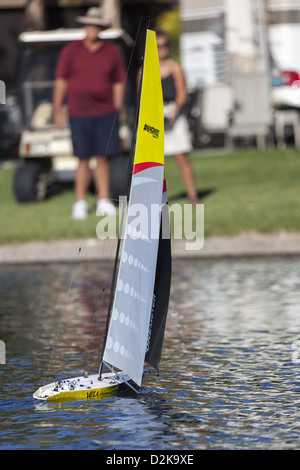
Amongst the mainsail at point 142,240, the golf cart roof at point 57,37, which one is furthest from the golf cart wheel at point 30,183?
the mainsail at point 142,240

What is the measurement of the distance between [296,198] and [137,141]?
28.1 ft

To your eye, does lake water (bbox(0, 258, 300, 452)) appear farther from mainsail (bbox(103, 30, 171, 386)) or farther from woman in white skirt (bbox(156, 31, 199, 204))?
woman in white skirt (bbox(156, 31, 199, 204))

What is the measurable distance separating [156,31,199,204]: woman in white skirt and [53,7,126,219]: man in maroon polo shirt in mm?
515

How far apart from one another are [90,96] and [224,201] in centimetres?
200

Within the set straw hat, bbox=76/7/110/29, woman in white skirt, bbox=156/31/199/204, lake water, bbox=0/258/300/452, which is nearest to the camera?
lake water, bbox=0/258/300/452

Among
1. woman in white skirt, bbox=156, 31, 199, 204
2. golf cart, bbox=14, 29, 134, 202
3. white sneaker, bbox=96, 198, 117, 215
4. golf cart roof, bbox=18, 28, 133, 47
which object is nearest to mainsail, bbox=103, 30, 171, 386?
white sneaker, bbox=96, 198, 117, 215

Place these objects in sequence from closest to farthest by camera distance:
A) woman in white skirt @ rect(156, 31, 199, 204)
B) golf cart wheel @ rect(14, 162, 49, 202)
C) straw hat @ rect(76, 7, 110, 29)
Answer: straw hat @ rect(76, 7, 110, 29) < woman in white skirt @ rect(156, 31, 199, 204) < golf cart wheel @ rect(14, 162, 49, 202)

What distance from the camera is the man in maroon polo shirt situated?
14.5 meters

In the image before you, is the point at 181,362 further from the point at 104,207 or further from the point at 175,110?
the point at 175,110

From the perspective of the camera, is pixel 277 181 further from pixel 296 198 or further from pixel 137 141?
pixel 137 141

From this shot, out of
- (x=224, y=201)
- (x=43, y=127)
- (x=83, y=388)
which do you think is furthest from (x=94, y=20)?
(x=83, y=388)

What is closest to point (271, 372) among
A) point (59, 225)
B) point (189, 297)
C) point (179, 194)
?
point (189, 297)

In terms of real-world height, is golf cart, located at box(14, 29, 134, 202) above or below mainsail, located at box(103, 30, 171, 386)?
above

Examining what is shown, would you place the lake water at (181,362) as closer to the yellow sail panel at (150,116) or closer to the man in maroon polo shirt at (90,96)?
the yellow sail panel at (150,116)
